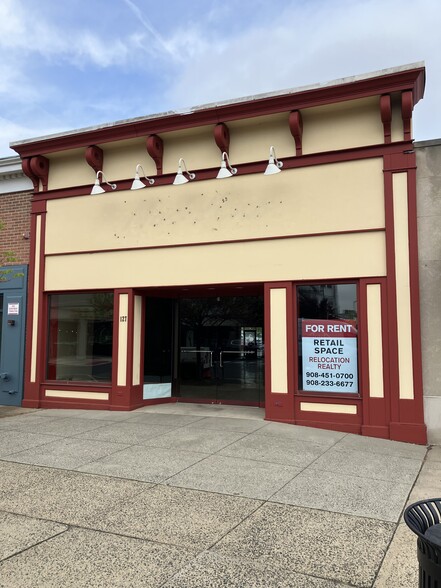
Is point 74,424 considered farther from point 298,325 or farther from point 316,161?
point 316,161

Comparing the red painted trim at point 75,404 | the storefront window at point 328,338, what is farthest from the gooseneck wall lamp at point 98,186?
the storefront window at point 328,338

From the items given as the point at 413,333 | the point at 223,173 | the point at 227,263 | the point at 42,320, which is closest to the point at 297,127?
the point at 223,173

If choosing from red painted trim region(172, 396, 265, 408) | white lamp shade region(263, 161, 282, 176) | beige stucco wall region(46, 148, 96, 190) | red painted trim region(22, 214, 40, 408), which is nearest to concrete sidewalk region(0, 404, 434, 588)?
red painted trim region(172, 396, 265, 408)

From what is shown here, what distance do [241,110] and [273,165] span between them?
1.46 m

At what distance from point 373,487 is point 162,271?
19.5 ft

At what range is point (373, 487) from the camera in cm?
530

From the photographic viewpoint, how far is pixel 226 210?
923cm

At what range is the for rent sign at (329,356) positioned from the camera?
328 inches

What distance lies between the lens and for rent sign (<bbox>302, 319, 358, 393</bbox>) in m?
8.33

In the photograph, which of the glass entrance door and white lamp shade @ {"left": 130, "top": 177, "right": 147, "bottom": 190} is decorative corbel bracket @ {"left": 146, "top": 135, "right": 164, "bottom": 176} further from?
the glass entrance door

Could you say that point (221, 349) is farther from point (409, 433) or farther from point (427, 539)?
point (427, 539)

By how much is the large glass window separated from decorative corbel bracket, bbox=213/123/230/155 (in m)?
3.99

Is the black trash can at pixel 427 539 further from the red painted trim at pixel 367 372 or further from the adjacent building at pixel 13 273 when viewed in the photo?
the adjacent building at pixel 13 273

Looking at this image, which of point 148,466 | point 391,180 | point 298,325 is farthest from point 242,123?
point 148,466
